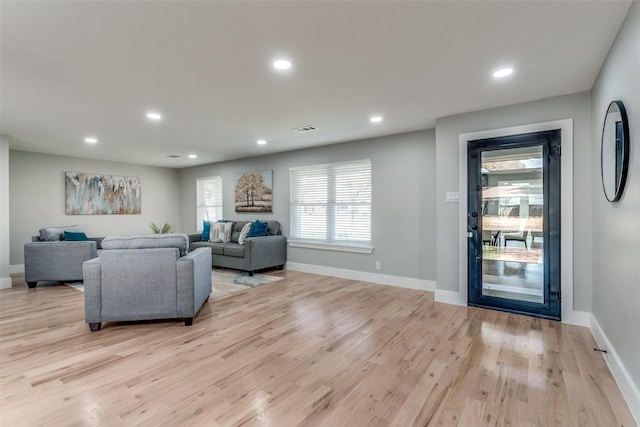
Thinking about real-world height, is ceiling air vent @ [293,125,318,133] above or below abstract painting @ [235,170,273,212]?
above

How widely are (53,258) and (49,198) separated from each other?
227cm

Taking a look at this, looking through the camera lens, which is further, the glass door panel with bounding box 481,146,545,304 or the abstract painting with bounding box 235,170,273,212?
the abstract painting with bounding box 235,170,273,212

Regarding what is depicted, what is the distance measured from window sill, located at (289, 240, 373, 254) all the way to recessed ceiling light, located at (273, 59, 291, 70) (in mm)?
3298

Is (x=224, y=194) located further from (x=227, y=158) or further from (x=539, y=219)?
(x=539, y=219)

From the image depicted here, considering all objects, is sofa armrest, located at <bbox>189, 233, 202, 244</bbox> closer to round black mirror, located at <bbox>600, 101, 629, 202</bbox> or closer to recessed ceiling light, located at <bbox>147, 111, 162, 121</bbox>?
recessed ceiling light, located at <bbox>147, 111, 162, 121</bbox>

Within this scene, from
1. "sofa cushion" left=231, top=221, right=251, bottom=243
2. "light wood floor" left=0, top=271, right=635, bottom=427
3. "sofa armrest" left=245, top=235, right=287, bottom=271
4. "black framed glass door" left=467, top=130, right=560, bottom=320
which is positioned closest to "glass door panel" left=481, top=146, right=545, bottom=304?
"black framed glass door" left=467, top=130, right=560, bottom=320

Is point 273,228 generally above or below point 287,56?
below

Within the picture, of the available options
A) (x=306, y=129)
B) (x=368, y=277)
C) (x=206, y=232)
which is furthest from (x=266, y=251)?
(x=306, y=129)

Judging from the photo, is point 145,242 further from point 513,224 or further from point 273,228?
point 513,224

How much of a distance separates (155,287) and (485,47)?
3572mm

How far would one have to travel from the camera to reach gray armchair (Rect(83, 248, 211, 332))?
3.04 metres

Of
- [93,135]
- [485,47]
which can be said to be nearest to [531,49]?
[485,47]

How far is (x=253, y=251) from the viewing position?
5.50m

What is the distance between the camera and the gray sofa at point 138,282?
3.05 metres
